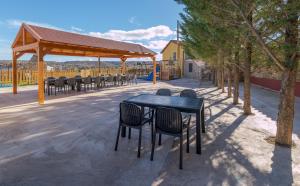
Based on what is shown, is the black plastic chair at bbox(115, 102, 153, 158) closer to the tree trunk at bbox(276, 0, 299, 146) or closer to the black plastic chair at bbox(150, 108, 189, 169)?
the black plastic chair at bbox(150, 108, 189, 169)

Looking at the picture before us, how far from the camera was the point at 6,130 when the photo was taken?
168 inches

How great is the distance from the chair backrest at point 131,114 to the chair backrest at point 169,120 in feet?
1.20

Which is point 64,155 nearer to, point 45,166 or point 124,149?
point 45,166

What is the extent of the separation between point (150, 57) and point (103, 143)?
44.6 feet

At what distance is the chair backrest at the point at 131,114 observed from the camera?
3.19 metres

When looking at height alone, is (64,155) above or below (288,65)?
below

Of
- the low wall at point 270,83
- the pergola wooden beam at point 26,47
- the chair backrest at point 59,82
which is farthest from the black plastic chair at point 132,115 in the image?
the low wall at point 270,83

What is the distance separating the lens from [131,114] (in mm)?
3254

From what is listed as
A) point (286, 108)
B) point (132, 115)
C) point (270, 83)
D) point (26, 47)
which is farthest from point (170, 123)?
point (270, 83)

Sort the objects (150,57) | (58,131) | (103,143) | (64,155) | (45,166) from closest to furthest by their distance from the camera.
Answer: (45,166), (64,155), (103,143), (58,131), (150,57)

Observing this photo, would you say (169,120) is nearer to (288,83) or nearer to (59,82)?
(288,83)

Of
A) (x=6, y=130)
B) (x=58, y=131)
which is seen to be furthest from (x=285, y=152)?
(x=6, y=130)

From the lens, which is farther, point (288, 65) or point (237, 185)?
point (288, 65)

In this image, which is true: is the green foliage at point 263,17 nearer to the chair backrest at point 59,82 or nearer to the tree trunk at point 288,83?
the tree trunk at point 288,83
